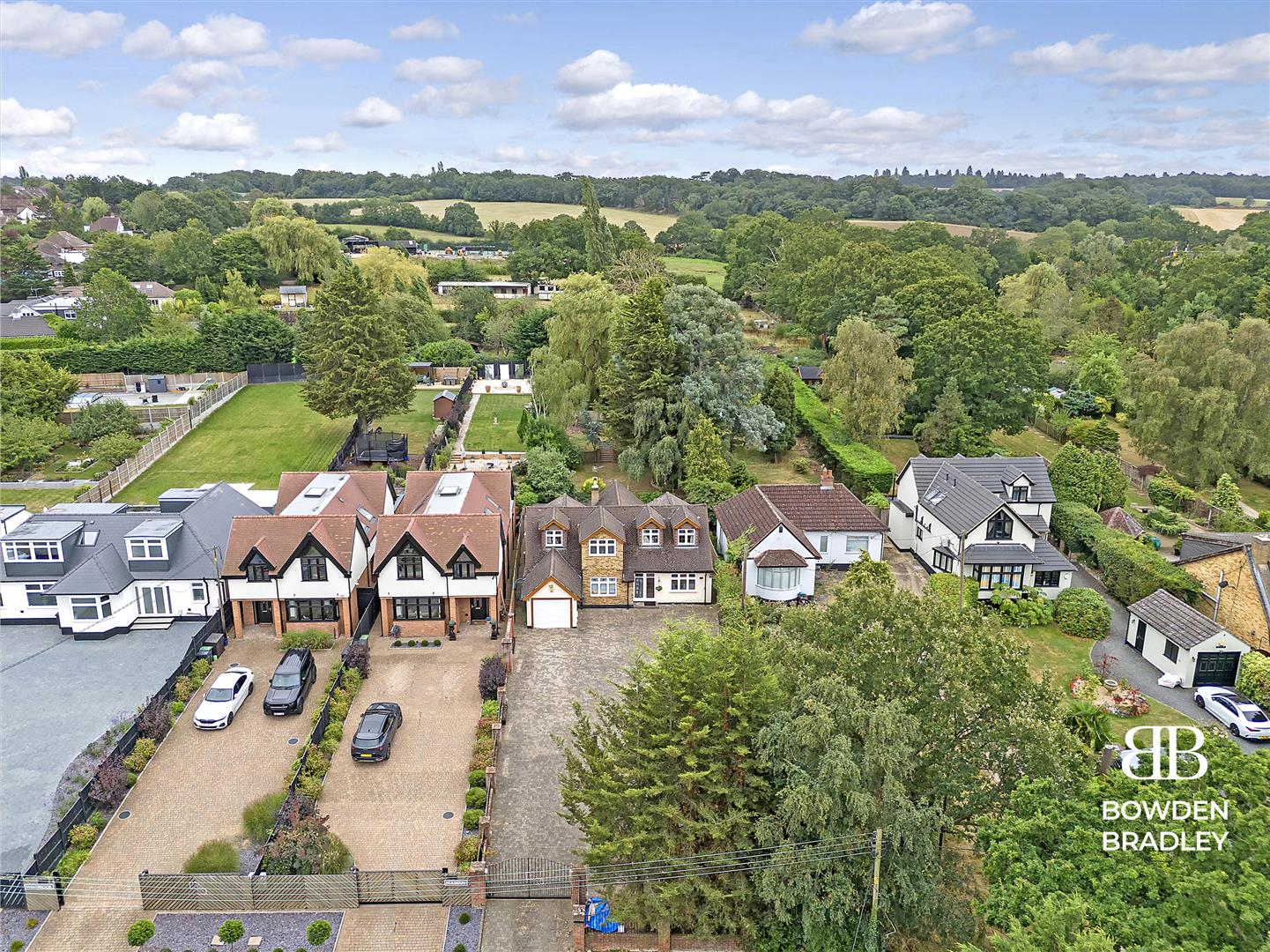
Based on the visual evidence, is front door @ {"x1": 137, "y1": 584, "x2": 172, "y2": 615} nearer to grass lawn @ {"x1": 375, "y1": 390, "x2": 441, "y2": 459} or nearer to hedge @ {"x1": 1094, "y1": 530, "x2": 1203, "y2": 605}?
grass lawn @ {"x1": 375, "y1": 390, "x2": 441, "y2": 459}

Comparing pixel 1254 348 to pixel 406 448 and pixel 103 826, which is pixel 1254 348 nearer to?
pixel 406 448

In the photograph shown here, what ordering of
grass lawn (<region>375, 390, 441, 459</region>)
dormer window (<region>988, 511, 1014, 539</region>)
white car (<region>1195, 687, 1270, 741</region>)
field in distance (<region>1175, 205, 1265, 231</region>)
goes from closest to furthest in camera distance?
white car (<region>1195, 687, 1270, 741</region>), dormer window (<region>988, 511, 1014, 539</region>), grass lawn (<region>375, 390, 441, 459</region>), field in distance (<region>1175, 205, 1265, 231</region>)

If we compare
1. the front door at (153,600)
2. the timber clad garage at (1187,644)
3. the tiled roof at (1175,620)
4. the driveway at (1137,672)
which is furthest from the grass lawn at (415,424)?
the timber clad garage at (1187,644)

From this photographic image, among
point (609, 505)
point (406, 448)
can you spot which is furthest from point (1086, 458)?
point (406, 448)

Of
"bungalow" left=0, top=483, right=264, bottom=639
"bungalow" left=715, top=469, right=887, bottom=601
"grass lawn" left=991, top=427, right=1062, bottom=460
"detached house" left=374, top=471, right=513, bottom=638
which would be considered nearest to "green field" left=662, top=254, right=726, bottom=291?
"grass lawn" left=991, top=427, right=1062, bottom=460

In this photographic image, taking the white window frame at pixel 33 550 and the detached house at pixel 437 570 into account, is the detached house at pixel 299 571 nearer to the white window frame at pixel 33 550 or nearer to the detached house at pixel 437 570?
the detached house at pixel 437 570

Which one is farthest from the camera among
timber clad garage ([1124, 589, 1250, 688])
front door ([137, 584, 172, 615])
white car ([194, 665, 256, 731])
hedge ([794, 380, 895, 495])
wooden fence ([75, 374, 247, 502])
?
hedge ([794, 380, 895, 495])

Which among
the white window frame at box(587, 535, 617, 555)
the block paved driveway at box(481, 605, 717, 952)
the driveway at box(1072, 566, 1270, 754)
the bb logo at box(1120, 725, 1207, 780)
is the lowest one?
the driveway at box(1072, 566, 1270, 754)

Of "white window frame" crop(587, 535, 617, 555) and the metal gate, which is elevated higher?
"white window frame" crop(587, 535, 617, 555)

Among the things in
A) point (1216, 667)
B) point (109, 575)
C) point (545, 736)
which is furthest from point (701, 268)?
point (545, 736)
